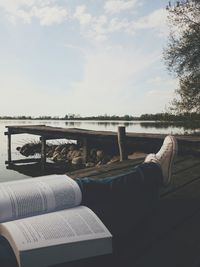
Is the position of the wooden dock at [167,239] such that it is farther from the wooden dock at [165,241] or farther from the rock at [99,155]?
the rock at [99,155]

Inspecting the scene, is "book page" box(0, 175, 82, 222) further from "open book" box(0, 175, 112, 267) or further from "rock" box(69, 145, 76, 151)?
"rock" box(69, 145, 76, 151)

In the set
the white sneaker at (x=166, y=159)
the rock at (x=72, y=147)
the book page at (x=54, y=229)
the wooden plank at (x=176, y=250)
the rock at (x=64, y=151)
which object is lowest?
the rock at (x=64, y=151)

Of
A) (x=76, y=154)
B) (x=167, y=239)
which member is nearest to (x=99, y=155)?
(x=76, y=154)

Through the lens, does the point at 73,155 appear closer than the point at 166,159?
No

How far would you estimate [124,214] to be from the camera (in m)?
2.23

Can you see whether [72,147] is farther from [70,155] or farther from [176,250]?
[176,250]

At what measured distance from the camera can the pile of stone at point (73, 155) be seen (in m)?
17.0

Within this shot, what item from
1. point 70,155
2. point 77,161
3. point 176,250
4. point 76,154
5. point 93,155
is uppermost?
point 176,250

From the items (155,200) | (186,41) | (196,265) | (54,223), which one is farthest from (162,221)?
(186,41)

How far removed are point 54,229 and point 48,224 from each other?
0.06 meters

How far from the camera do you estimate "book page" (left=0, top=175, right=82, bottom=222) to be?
192 cm

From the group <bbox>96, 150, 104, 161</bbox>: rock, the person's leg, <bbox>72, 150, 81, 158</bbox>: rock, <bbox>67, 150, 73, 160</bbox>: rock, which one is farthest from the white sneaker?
<bbox>67, 150, 73, 160</bbox>: rock

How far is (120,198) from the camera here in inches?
88.5

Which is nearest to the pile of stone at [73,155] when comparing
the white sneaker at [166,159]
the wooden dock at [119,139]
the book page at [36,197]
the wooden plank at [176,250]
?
the wooden dock at [119,139]
